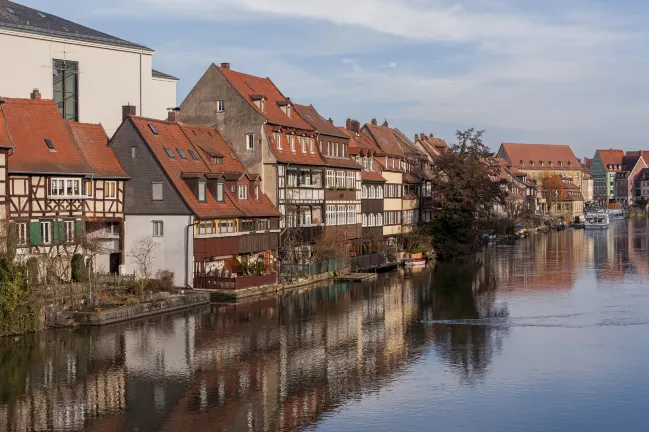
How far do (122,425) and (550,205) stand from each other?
436 feet

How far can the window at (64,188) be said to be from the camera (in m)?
39.4

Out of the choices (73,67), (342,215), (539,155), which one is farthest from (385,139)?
(539,155)

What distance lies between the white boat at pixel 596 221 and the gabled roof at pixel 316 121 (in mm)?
77033

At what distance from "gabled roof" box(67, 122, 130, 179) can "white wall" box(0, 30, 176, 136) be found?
30.5 feet

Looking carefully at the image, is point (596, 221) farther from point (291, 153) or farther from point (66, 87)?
point (66, 87)

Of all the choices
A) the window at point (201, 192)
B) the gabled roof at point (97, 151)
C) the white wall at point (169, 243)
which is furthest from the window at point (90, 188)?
the window at point (201, 192)

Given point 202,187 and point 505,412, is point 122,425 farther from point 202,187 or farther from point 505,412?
point 202,187

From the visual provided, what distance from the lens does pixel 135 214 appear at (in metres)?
43.6

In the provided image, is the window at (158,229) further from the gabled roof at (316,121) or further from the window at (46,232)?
the gabled roof at (316,121)

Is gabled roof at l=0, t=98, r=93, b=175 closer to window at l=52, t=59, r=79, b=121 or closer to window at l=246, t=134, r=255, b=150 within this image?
window at l=52, t=59, r=79, b=121

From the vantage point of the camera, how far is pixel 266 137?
2039 inches

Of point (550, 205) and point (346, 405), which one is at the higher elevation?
point (550, 205)

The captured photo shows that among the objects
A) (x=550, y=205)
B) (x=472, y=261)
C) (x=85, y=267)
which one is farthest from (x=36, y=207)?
(x=550, y=205)

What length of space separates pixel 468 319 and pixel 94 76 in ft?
94.2
